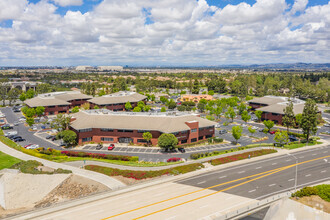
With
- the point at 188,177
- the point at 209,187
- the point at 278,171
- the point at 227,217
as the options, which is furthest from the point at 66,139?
the point at 278,171

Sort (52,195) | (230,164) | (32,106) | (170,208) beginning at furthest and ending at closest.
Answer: (32,106)
(230,164)
(52,195)
(170,208)

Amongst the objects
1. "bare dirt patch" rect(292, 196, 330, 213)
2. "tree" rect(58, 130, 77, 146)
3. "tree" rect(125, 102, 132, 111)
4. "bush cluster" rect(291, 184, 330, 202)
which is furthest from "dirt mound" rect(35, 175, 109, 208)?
"tree" rect(125, 102, 132, 111)

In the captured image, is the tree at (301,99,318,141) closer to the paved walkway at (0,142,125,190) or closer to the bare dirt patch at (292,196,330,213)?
the bare dirt patch at (292,196,330,213)

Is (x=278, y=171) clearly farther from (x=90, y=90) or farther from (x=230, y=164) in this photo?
(x=90, y=90)

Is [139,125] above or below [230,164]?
above

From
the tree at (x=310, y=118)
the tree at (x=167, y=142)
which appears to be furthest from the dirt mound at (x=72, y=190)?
the tree at (x=310, y=118)

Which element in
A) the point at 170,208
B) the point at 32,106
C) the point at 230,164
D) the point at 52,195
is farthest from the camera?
the point at 32,106
